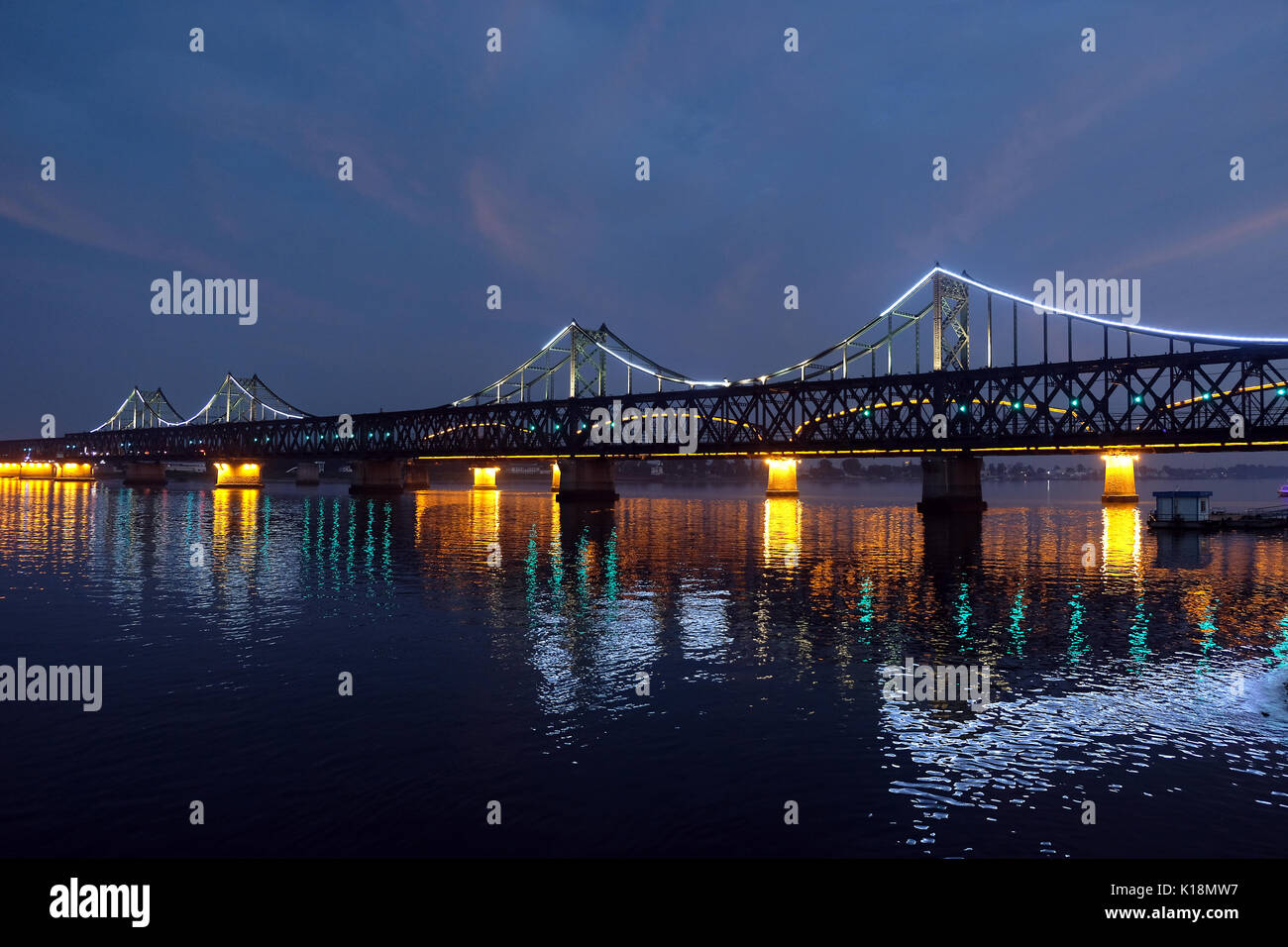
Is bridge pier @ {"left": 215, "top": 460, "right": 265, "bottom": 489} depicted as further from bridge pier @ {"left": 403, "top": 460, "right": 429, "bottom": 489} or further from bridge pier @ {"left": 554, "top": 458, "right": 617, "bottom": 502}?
bridge pier @ {"left": 554, "top": 458, "right": 617, "bottom": 502}

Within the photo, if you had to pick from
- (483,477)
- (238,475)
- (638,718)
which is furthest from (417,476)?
(638,718)

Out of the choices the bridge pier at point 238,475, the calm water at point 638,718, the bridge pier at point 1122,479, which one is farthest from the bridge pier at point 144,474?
the bridge pier at point 1122,479

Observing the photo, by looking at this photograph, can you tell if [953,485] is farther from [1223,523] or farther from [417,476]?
[417,476]

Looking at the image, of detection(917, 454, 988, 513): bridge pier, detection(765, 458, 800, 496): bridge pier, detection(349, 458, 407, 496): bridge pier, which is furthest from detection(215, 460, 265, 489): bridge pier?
detection(917, 454, 988, 513): bridge pier

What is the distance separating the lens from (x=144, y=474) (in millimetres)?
191125

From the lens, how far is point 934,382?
9700 cm

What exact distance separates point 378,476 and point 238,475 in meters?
50.0

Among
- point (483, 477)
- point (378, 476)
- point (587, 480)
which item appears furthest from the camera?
point (483, 477)

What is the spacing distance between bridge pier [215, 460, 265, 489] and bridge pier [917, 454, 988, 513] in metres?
135

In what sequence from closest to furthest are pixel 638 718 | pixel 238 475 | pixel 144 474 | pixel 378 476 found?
pixel 638 718 → pixel 378 476 → pixel 238 475 → pixel 144 474

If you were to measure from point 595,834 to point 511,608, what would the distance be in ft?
57.7

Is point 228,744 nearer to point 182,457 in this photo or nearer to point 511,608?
point 511,608

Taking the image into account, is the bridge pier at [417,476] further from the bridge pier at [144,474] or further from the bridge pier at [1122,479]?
the bridge pier at [1122,479]
